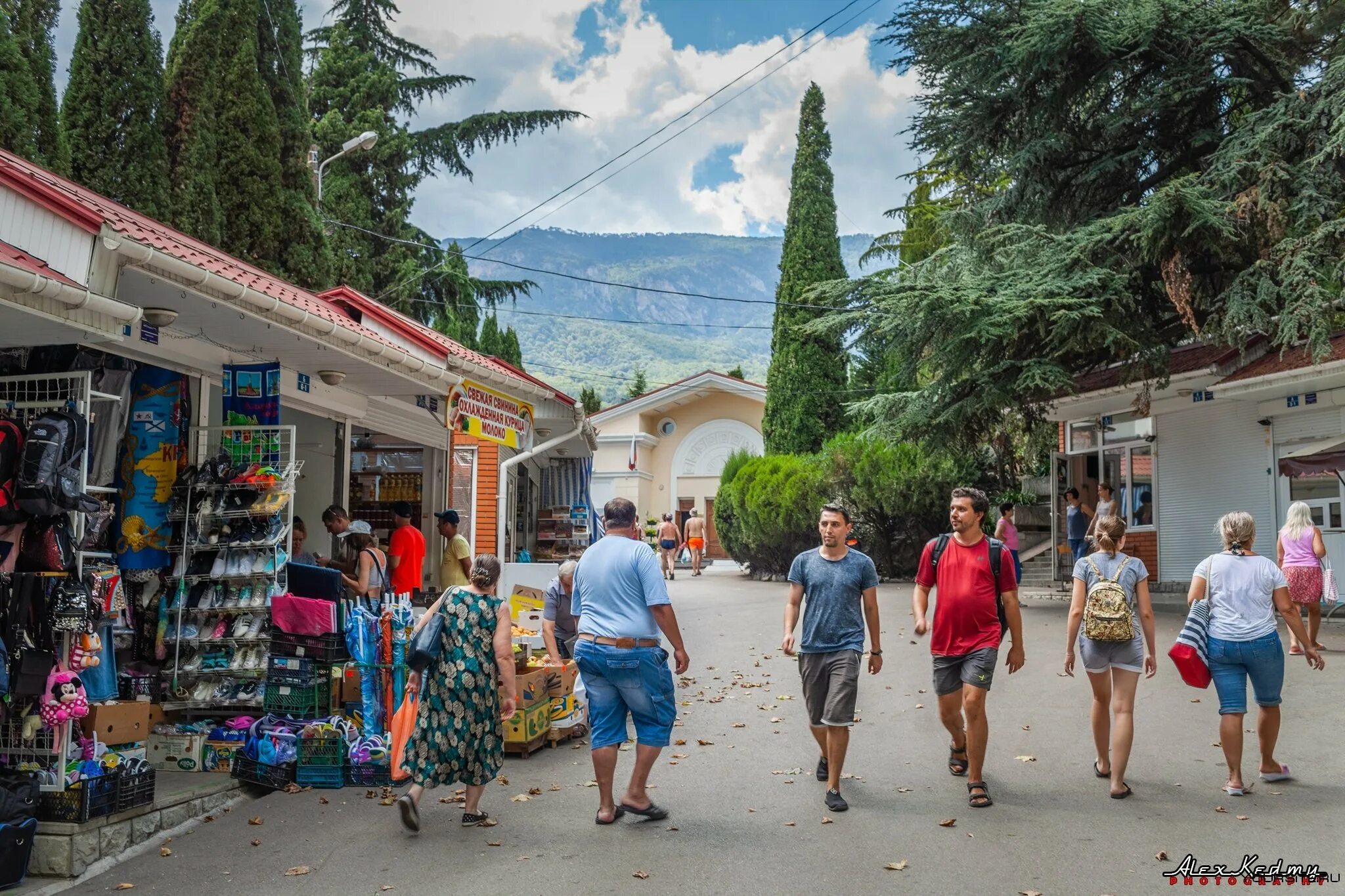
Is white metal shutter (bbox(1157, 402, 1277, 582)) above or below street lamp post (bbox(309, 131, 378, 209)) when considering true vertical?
below

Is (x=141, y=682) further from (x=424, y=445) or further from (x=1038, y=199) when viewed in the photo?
(x=1038, y=199)

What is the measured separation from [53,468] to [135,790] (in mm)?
1825

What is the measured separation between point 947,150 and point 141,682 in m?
16.3

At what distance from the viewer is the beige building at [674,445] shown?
130 ft

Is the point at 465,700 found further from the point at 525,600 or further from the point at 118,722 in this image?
the point at 525,600

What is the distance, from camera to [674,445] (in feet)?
134

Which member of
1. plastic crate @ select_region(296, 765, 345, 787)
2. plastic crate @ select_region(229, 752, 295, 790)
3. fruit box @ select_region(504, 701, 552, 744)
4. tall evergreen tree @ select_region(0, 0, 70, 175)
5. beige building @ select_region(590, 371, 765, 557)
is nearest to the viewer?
plastic crate @ select_region(229, 752, 295, 790)

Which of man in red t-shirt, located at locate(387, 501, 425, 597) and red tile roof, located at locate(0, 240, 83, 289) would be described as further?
man in red t-shirt, located at locate(387, 501, 425, 597)

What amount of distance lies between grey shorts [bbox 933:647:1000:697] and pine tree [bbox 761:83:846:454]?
2380 cm

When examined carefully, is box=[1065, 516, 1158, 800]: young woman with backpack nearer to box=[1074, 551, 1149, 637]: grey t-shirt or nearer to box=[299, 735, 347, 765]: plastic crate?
box=[1074, 551, 1149, 637]: grey t-shirt

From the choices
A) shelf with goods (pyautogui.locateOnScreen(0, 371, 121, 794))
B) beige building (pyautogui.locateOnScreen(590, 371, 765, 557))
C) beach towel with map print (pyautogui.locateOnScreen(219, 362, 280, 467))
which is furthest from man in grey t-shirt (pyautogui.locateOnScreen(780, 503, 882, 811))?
beige building (pyautogui.locateOnScreen(590, 371, 765, 557))

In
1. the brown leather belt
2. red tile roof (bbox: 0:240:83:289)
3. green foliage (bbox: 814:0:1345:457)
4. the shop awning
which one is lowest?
the brown leather belt

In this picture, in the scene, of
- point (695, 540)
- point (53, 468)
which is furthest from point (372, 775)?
point (695, 540)

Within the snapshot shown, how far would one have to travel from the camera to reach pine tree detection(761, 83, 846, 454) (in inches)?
1225
